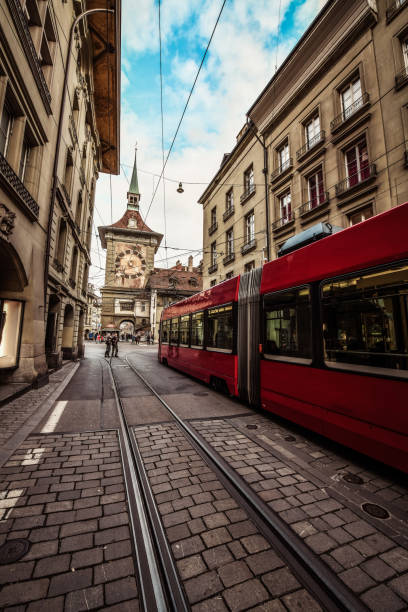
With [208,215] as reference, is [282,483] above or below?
below

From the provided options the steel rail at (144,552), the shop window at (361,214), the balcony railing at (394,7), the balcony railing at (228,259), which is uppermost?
the balcony railing at (394,7)

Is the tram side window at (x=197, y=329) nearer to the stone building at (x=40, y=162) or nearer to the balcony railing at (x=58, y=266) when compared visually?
the stone building at (x=40, y=162)

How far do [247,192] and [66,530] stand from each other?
60.1ft

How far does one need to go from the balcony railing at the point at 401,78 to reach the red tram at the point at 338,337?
9.45 m

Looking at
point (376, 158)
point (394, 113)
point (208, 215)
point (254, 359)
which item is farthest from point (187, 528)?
point (208, 215)

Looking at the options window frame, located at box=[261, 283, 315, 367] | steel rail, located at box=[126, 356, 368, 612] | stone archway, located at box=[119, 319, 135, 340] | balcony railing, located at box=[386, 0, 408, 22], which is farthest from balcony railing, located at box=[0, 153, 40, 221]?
stone archway, located at box=[119, 319, 135, 340]

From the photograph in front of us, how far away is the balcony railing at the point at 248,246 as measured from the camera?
632 inches

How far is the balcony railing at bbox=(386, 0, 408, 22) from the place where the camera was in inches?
367

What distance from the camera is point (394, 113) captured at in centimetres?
915

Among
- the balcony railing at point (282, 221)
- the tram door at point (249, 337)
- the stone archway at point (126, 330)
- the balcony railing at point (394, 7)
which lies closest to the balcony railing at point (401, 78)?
the balcony railing at point (394, 7)

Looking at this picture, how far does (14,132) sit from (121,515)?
375 inches

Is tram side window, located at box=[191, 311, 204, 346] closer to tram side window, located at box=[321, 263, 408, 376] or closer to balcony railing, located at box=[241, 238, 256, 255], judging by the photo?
tram side window, located at box=[321, 263, 408, 376]

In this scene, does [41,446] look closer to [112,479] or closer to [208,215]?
[112,479]

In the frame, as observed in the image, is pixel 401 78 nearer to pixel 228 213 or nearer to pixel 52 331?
pixel 228 213
